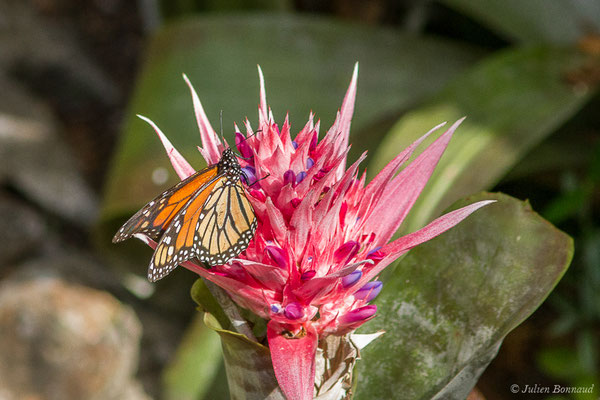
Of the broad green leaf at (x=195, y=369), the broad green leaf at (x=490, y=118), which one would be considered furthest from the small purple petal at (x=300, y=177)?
the broad green leaf at (x=195, y=369)

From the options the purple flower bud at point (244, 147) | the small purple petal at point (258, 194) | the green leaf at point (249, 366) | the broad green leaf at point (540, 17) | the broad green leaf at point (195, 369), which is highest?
the purple flower bud at point (244, 147)

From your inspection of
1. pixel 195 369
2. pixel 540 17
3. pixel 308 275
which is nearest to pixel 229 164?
pixel 308 275

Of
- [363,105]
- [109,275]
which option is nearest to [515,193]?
[363,105]

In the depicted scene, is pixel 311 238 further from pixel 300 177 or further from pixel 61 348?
pixel 61 348

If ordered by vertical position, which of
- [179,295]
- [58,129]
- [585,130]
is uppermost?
[585,130]

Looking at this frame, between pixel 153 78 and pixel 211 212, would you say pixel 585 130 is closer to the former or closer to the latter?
pixel 153 78

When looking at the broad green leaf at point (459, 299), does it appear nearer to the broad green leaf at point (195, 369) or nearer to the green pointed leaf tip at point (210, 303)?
the green pointed leaf tip at point (210, 303)
